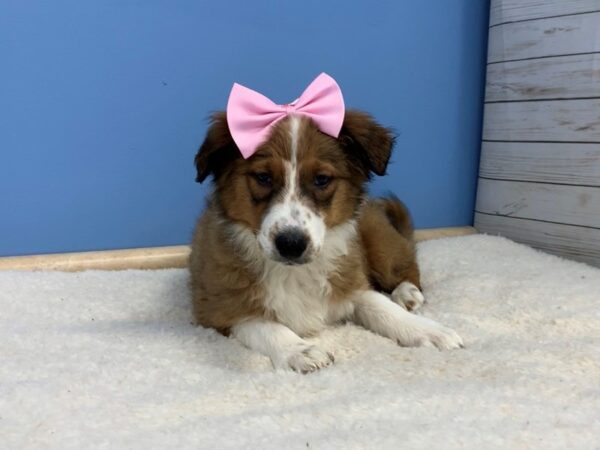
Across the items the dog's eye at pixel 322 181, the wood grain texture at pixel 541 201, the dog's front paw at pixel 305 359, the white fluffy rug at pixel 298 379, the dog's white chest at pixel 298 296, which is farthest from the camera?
the wood grain texture at pixel 541 201

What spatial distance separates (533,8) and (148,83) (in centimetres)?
210

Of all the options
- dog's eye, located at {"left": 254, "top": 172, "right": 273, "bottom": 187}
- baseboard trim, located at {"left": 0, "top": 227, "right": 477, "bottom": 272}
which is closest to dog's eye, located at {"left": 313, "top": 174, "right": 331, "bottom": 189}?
dog's eye, located at {"left": 254, "top": 172, "right": 273, "bottom": 187}

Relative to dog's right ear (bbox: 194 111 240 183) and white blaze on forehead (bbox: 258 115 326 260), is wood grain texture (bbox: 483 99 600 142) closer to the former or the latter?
white blaze on forehead (bbox: 258 115 326 260)

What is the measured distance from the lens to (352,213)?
83.1 inches

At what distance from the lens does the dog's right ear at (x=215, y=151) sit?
1952mm

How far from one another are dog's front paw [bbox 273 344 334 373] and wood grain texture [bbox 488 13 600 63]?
215 cm

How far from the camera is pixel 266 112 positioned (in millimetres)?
1893

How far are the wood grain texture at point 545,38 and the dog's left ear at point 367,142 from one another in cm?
145

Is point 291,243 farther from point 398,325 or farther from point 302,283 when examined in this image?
point 398,325

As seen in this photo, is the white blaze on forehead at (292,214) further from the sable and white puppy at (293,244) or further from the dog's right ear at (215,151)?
the dog's right ear at (215,151)

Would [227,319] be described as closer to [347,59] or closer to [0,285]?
[0,285]

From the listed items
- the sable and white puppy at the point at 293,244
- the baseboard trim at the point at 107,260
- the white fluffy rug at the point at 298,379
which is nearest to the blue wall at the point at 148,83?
the baseboard trim at the point at 107,260

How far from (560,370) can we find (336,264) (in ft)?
2.85

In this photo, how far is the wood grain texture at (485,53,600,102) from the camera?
279 cm
